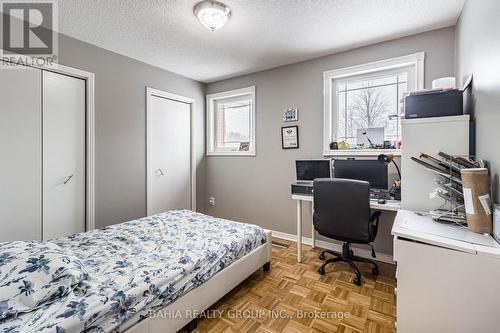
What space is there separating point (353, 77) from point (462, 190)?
6.02ft

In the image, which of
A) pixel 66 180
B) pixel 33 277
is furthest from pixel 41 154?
pixel 33 277

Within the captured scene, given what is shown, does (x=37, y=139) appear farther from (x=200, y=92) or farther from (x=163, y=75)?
(x=200, y=92)

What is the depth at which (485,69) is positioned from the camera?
1.49 meters

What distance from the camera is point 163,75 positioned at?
353cm

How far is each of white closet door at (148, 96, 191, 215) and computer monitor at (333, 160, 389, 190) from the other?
7.83ft

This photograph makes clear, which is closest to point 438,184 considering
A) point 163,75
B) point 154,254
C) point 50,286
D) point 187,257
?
point 187,257

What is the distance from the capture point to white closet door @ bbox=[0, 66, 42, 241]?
7.18ft

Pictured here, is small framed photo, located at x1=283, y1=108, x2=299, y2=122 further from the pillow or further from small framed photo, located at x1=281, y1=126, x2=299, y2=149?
the pillow

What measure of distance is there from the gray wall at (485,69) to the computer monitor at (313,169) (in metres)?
1.34

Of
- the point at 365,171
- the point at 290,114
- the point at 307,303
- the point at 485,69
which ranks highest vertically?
the point at 290,114

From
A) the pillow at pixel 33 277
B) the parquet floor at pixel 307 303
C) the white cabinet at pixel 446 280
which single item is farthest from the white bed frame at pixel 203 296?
the white cabinet at pixel 446 280

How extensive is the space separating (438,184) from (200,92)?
3.56 meters

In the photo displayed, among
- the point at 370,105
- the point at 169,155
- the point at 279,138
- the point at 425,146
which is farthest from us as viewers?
the point at 169,155

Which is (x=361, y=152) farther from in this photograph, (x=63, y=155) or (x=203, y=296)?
(x=63, y=155)
